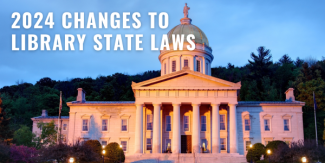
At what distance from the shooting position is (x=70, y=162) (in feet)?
93.2

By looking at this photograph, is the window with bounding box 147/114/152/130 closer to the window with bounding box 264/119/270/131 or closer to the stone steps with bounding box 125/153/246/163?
the stone steps with bounding box 125/153/246/163

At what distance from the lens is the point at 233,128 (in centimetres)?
4316

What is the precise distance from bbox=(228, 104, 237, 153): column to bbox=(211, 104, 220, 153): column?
5.12ft

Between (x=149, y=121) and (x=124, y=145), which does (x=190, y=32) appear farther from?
(x=124, y=145)

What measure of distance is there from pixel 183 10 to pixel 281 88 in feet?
114

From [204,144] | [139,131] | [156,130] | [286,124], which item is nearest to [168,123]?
[156,130]

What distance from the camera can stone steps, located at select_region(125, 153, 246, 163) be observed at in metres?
39.3

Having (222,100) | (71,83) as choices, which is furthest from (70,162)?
(71,83)

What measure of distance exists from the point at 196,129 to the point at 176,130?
2.43m

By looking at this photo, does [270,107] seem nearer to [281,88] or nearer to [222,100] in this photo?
[222,100]

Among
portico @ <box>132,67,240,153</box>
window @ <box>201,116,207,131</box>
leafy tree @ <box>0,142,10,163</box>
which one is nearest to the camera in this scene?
leafy tree @ <box>0,142,10,163</box>

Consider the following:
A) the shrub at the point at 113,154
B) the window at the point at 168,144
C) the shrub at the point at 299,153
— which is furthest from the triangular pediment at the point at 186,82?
the shrub at the point at 299,153

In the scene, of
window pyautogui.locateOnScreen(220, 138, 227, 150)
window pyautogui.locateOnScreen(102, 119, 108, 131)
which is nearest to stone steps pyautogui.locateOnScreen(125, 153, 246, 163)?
window pyautogui.locateOnScreen(220, 138, 227, 150)

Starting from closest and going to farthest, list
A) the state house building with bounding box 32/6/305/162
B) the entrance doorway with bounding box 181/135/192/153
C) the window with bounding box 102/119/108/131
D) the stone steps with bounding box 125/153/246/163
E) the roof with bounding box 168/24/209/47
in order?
the stone steps with bounding box 125/153/246/163 → the state house building with bounding box 32/6/305/162 → the entrance doorway with bounding box 181/135/192/153 → the window with bounding box 102/119/108/131 → the roof with bounding box 168/24/209/47
